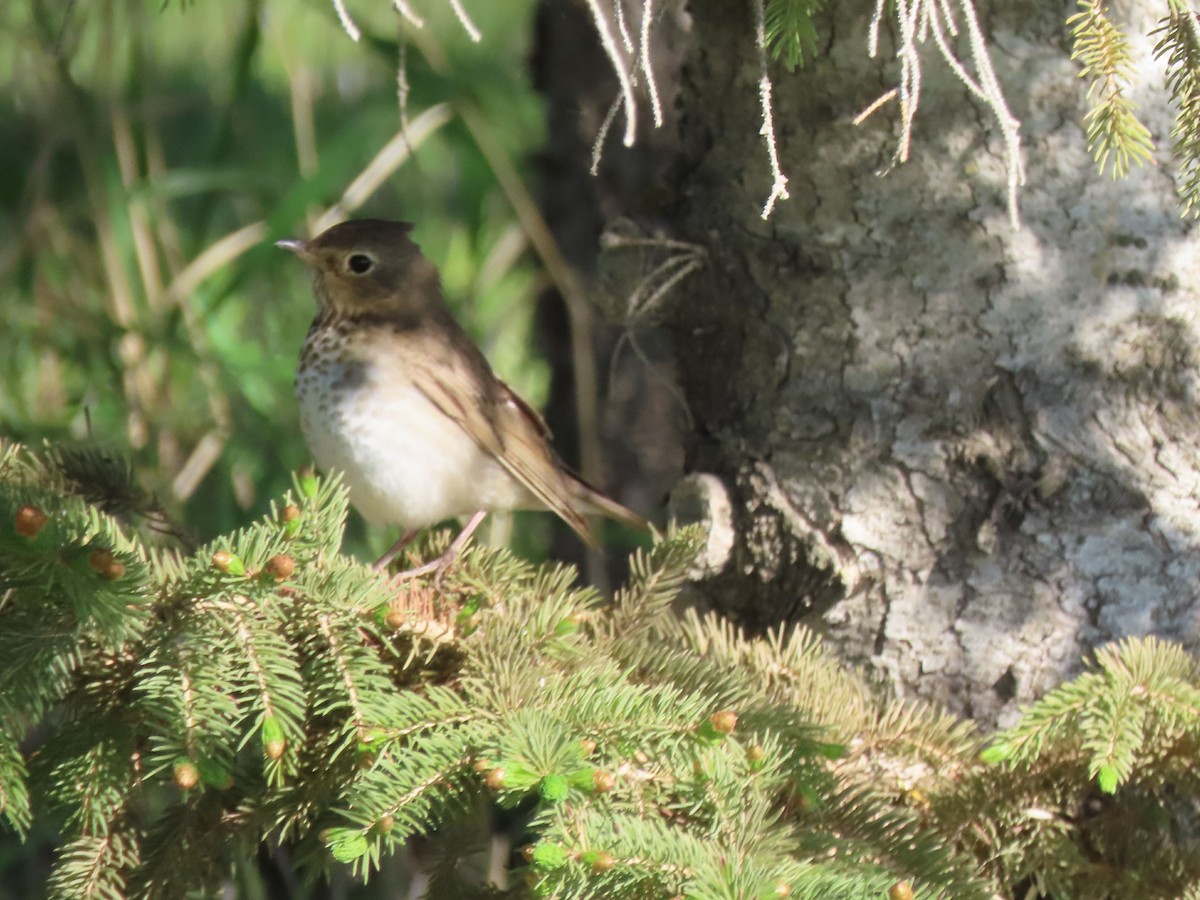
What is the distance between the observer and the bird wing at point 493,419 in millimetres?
2904

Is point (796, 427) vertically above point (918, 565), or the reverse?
point (796, 427)

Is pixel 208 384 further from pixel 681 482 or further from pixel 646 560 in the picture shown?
pixel 646 560

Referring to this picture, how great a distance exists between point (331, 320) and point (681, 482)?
92 cm

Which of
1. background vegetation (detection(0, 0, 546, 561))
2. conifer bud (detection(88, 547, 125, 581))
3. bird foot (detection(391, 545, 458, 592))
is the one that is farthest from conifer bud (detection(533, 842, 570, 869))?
background vegetation (detection(0, 0, 546, 561))

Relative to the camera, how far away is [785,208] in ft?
8.25

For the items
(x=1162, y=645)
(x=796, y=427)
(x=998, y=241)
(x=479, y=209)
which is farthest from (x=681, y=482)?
(x=479, y=209)

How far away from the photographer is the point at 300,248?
9.85 feet

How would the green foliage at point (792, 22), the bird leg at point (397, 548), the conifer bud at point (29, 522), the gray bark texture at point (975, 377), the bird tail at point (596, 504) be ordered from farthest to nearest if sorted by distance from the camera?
the bird tail at point (596, 504) < the bird leg at point (397, 548) < the gray bark texture at point (975, 377) < the green foliage at point (792, 22) < the conifer bud at point (29, 522)

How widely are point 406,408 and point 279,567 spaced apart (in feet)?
4.04

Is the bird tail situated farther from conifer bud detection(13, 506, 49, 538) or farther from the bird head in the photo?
conifer bud detection(13, 506, 49, 538)

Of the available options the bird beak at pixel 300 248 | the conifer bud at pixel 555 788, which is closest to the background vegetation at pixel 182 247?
the bird beak at pixel 300 248

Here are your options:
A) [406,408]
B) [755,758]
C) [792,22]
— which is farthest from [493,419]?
[755,758]

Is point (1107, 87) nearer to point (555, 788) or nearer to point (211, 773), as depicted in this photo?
point (555, 788)

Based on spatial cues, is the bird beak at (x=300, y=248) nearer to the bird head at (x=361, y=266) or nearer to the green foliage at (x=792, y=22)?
the bird head at (x=361, y=266)
